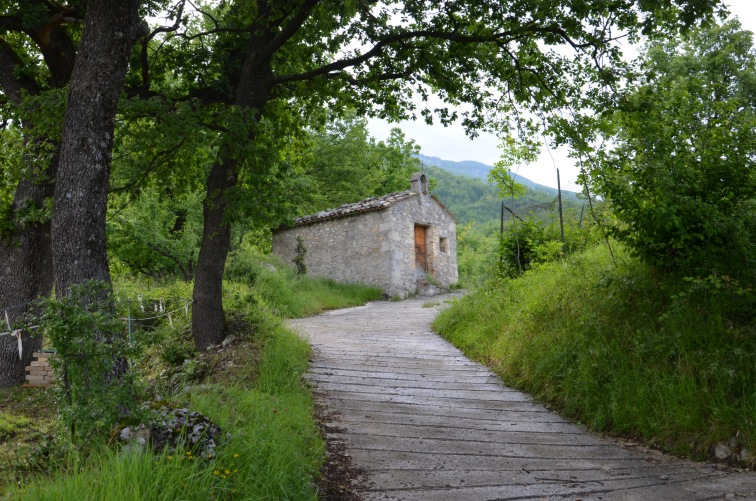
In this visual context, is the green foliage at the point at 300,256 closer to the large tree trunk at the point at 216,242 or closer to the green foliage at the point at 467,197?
the large tree trunk at the point at 216,242

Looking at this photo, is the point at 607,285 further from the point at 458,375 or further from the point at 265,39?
the point at 265,39

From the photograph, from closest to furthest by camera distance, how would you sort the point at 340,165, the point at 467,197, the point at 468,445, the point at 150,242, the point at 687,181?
the point at 468,445, the point at 687,181, the point at 150,242, the point at 340,165, the point at 467,197

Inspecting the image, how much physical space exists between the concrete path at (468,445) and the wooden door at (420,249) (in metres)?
13.5

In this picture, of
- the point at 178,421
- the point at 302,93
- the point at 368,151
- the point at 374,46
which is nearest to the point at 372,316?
the point at 302,93

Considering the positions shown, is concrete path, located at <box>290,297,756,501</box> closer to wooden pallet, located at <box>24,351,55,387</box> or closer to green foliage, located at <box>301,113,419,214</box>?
wooden pallet, located at <box>24,351,55,387</box>

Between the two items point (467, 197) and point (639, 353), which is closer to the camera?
point (639, 353)

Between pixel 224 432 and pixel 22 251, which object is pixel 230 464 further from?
pixel 22 251

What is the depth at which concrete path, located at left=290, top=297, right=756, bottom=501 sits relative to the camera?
420 cm

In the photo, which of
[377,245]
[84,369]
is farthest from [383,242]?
[84,369]

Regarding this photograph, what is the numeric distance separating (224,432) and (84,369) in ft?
3.33

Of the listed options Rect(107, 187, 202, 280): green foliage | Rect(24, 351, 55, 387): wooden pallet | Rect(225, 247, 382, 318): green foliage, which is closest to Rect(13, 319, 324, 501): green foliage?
Rect(225, 247, 382, 318): green foliage

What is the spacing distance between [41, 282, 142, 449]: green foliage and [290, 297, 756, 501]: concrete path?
6.39ft

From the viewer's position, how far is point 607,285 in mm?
6777

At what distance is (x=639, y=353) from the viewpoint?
5.66 m
